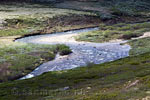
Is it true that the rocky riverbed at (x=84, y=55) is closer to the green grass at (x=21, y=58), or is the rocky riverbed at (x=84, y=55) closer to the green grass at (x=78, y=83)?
the green grass at (x=21, y=58)

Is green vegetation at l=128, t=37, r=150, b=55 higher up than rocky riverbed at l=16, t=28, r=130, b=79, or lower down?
higher up

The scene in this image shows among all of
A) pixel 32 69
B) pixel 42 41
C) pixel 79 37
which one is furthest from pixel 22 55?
pixel 79 37

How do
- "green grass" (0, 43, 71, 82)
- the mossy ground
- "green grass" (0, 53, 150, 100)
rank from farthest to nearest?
"green grass" (0, 43, 71, 82) → "green grass" (0, 53, 150, 100) → the mossy ground

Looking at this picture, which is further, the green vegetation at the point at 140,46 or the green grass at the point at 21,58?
the green vegetation at the point at 140,46

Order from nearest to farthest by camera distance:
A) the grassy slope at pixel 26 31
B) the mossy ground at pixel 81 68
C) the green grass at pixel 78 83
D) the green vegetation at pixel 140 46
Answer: the mossy ground at pixel 81 68 < the green grass at pixel 78 83 < the grassy slope at pixel 26 31 < the green vegetation at pixel 140 46

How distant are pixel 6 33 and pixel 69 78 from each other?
→ 197 feet

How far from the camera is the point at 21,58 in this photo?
202 ft

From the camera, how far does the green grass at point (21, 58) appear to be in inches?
2062

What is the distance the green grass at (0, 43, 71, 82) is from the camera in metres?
52.4

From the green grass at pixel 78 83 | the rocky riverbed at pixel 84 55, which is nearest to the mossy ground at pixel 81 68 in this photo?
the green grass at pixel 78 83

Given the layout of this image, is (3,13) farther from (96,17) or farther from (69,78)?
(69,78)

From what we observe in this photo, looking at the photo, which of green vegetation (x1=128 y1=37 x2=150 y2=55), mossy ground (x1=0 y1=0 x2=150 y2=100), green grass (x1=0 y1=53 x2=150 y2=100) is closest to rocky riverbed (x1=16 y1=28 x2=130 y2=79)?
green vegetation (x1=128 y1=37 x2=150 y2=55)

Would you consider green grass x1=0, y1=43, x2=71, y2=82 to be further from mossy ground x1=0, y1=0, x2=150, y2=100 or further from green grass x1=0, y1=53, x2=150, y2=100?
green grass x1=0, y1=53, x2=150, y2=100

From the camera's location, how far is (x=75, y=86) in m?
38.1
